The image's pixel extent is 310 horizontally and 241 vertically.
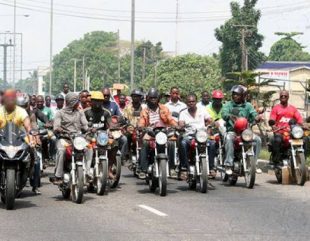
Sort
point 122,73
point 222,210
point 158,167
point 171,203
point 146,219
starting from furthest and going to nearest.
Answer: point 122,73 < point 158,167 < point 171,203 < point 222,210 < point 146,219

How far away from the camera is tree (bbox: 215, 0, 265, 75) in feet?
210

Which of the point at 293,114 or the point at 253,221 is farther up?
the point at 293,114

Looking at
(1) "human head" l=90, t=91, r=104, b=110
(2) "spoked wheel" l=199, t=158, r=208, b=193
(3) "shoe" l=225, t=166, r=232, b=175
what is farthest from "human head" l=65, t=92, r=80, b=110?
(3) "shoe" l=225, t=166, r=232, b=175

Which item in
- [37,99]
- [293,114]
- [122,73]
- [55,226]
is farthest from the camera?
[122,73]

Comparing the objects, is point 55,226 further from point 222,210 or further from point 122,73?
point 122,73

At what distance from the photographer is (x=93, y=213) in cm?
1111

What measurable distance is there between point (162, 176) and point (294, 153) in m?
3.20

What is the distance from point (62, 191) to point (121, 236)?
3.93 m

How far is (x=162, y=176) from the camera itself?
13.0 m

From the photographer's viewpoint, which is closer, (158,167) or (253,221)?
(253,221)

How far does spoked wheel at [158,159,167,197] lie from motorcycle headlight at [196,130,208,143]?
0.93m

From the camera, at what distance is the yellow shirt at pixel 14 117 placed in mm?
11719

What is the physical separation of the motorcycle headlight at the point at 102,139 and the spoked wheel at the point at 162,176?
977mm

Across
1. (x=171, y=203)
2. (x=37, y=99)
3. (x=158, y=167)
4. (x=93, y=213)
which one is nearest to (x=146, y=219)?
(x=93, y=213)
